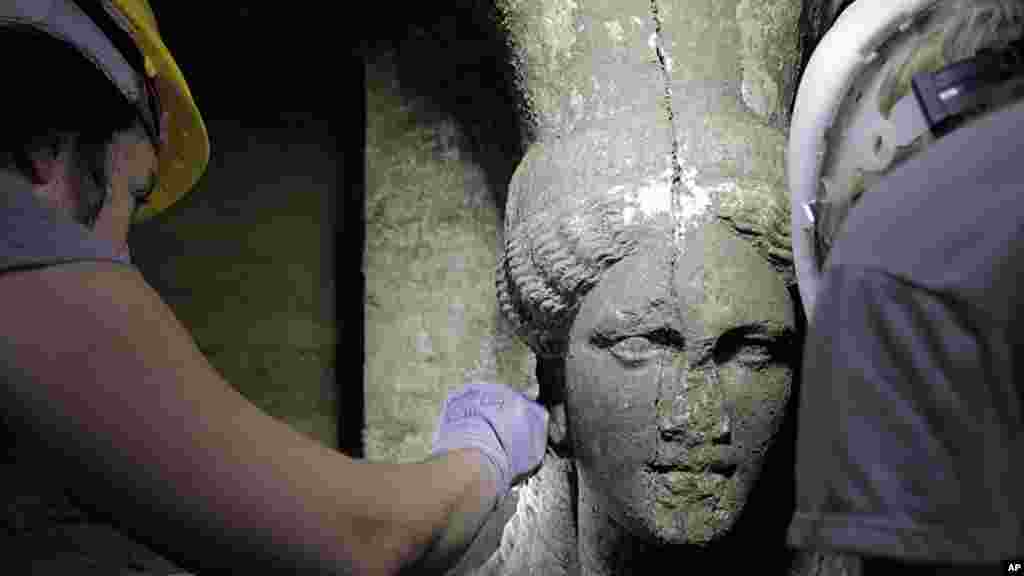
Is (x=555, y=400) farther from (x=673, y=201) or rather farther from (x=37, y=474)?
(x=37, y=474)

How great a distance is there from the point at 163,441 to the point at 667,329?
65 centimetres

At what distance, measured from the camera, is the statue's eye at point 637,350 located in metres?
1.37

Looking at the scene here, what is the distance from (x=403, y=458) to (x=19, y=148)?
1189 mm

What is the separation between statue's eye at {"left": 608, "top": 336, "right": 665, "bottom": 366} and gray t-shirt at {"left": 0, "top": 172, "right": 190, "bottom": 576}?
62cm

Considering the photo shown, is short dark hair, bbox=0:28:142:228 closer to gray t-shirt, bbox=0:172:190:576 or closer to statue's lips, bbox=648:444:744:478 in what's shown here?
gray t-shirt, bbox=0:172:190:576

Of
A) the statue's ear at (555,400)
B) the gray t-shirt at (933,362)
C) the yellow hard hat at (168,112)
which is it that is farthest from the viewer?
the statue's ear at (555,400)

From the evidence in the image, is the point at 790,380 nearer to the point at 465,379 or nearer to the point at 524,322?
the point at 524,322

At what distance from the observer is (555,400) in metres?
1.65

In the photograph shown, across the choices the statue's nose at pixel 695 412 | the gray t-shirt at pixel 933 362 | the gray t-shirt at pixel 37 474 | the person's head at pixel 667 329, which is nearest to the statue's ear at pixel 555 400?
the person's head at pixel 667 329

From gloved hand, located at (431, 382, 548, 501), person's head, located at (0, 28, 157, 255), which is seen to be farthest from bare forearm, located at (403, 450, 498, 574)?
person's head, located at (0, 28, 157, 255)

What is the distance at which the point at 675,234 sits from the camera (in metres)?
1.39

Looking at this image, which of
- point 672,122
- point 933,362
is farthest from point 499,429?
point 933,362

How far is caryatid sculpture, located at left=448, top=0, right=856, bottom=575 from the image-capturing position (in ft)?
4.47

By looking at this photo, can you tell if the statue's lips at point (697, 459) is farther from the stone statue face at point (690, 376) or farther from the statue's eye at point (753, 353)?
the statue's eye at point (753, 353)
